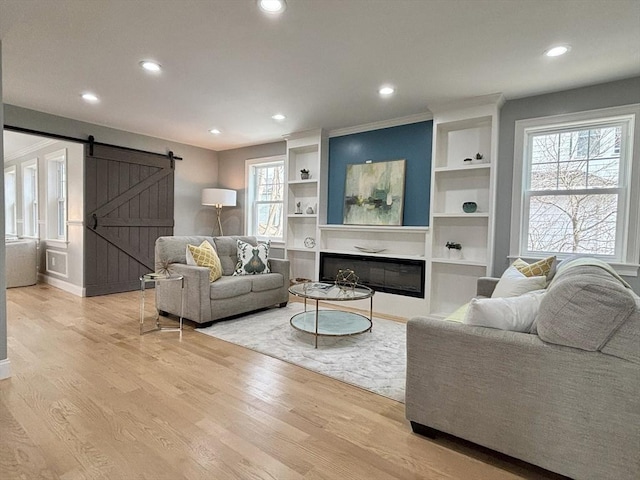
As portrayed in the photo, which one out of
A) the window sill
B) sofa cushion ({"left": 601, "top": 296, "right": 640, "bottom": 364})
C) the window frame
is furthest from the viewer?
the window frame

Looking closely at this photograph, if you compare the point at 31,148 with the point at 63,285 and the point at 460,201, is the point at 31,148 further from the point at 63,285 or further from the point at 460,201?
the point at 460,201

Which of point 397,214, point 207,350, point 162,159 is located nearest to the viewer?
point 207,350

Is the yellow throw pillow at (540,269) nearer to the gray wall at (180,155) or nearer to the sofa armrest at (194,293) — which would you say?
the sofa armrest at (194,293)

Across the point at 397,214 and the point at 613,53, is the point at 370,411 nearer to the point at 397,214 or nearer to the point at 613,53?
the point at 397,214

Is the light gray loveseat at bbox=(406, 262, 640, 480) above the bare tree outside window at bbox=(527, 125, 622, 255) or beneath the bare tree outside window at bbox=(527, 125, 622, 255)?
beneath

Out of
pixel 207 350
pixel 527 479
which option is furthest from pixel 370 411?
pixel 207 350

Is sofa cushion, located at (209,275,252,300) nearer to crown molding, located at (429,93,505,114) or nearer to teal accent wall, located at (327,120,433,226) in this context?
teal accent wall, located at (327,120,433,226)

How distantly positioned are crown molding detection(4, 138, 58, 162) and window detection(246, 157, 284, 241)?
3.15 m

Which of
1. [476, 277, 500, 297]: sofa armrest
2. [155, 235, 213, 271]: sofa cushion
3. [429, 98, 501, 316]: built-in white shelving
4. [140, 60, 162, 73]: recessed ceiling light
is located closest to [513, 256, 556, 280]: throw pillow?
[476, 277, 500, 297]: sofa armrest

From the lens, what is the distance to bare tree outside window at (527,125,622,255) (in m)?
3.26

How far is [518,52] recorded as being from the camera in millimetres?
2660

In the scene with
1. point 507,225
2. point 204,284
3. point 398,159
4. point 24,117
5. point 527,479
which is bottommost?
point 527,479

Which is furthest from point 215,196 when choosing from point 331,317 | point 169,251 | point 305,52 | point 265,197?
point 305,52

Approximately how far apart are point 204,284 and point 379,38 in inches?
108
